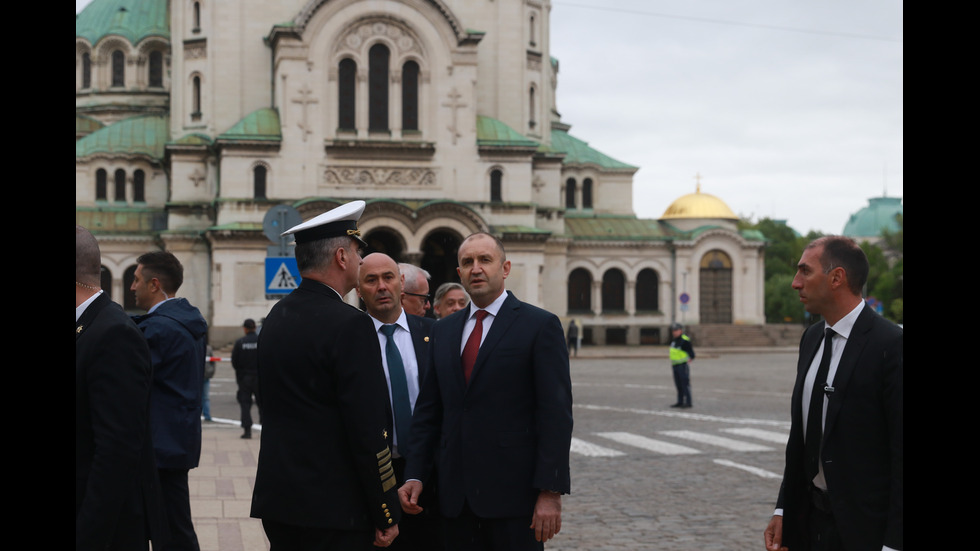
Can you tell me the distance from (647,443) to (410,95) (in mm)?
34265

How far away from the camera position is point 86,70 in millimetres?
64500

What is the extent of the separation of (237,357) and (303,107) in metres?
30.7

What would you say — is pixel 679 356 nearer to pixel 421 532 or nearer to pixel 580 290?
pixel 421 532

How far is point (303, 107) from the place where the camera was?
47844 mm

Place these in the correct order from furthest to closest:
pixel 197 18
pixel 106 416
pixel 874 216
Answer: pixel 874 216, pixel 197 18, pixel 106 416

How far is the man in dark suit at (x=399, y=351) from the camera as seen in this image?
670cm

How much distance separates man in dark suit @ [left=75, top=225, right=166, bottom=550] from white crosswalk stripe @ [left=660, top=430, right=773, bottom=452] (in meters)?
12.2

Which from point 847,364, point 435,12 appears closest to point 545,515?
point 847,364

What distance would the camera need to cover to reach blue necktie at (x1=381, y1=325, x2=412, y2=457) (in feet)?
22.4

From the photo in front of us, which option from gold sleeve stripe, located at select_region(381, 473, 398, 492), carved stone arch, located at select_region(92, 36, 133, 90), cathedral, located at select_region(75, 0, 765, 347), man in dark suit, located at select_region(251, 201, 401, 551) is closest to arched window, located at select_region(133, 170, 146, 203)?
cathedral, located at select_region(75, 0, 765, 347)

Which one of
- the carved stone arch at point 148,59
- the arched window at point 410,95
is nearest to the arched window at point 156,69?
the carved stone arch at point 148,59

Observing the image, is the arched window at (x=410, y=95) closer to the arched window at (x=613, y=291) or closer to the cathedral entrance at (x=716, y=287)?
the arched window at (x=613, y=291)

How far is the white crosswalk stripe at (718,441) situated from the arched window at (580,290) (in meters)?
36.9
